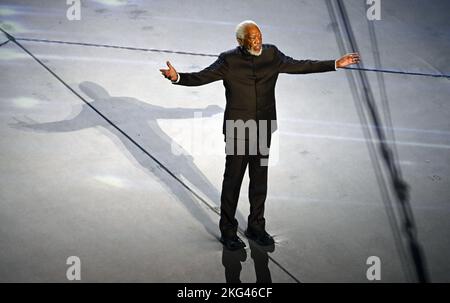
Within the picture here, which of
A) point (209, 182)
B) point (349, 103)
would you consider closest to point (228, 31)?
point (349, 103)

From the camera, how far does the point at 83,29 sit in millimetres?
6590

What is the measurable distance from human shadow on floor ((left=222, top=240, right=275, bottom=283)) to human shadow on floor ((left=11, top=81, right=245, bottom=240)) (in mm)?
221

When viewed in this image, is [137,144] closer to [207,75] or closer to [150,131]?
[150,131]

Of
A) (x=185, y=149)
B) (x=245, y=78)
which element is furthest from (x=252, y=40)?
(x=185, y=149)

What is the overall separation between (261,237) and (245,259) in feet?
0.66

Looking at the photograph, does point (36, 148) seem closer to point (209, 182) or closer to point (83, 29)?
point (209, 182)

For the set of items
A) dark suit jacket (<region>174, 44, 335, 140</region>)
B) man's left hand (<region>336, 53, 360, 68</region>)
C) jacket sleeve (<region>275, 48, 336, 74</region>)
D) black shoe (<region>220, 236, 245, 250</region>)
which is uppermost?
man's left hand (<region>336, 53, 360, 68</region>)

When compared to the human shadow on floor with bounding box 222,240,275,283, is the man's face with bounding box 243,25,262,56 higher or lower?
higher

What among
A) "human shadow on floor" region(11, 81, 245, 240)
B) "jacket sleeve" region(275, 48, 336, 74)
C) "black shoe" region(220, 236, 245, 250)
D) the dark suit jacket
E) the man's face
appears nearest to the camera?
the man's face

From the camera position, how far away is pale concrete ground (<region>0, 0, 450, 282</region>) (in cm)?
385

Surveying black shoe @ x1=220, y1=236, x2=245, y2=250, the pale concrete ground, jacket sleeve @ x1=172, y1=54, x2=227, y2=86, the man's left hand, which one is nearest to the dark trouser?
black shoe @ x1=220, y1=236, x2=245, y2=250

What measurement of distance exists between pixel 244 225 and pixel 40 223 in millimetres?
1272

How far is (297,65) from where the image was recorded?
383 centimetres

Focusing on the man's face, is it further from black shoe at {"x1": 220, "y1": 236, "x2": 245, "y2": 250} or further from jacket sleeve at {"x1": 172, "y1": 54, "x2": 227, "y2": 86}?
black shoe at {"x1": 220, "y1": 236, "x2": 245, "y2": 250}
